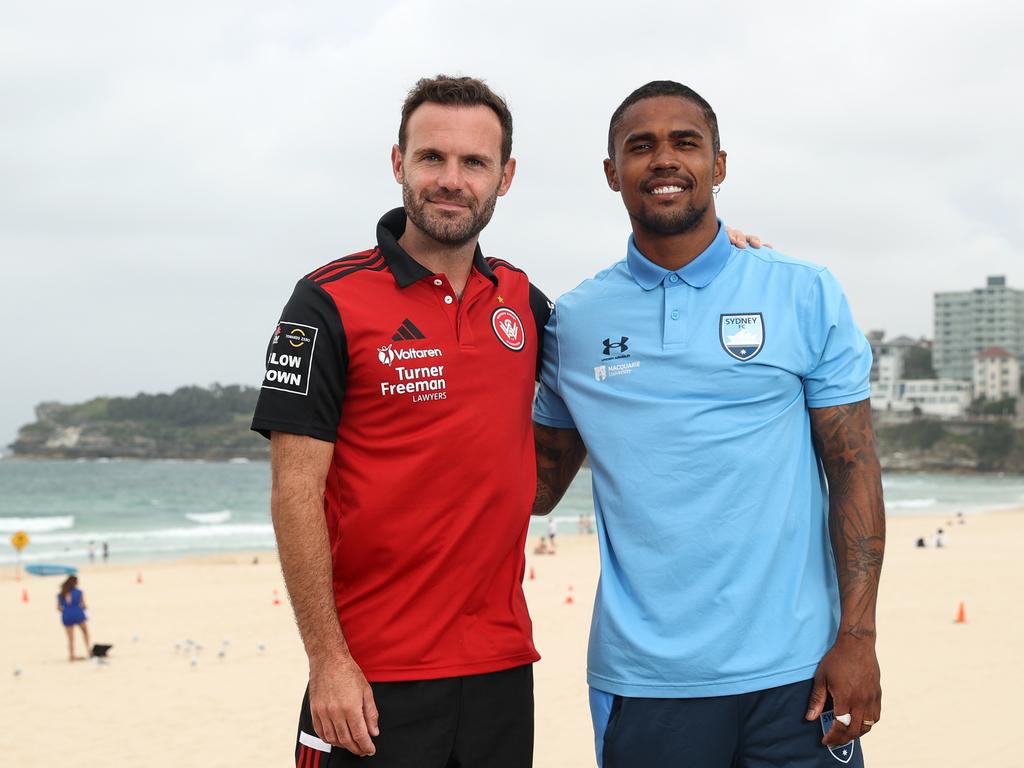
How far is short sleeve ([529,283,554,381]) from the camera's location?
11.3 feet

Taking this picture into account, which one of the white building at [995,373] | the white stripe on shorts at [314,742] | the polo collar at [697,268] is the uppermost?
the white building at [995,373]

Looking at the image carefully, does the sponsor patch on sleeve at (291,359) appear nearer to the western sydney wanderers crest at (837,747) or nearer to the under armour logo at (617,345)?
the under armour logo at (617,345)

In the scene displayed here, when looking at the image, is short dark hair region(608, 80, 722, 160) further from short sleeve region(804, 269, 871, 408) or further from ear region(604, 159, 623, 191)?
short sleeve region(804, 269, 871, 408)

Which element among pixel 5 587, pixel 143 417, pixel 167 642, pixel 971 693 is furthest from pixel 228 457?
pixel 971 693

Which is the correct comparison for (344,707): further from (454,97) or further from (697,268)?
(454,97)

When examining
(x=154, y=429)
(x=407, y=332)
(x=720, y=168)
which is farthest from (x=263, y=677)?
(x=154, y=429)

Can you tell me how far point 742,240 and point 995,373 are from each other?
135 meters

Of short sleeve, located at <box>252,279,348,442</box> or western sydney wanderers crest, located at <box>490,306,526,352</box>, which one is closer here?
short sleeve, located at <box>252,279,348,442</box>

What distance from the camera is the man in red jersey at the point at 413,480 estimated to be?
2828 millimetres

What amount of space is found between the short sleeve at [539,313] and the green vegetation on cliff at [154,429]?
440 feet

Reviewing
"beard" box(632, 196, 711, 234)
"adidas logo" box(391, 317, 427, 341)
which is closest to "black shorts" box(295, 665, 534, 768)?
"adidas logo" box(391, 317, 427, 341)

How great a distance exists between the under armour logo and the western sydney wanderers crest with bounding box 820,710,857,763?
118cm

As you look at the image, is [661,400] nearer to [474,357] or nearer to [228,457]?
[474,357]

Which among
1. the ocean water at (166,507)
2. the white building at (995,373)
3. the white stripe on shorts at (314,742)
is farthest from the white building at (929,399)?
the white stripe on shorts at (314,742)
